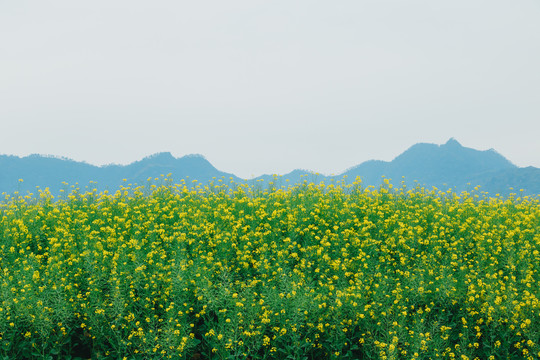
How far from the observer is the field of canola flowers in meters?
7.05

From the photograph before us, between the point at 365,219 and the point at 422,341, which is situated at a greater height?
the point at 365,219

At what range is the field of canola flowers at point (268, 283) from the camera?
23.1ft

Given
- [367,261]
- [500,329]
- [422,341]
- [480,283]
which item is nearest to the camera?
[422,341]

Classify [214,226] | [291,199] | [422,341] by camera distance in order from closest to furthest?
[422,341], [214,226], [291,199]

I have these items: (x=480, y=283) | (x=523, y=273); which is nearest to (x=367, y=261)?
(x=480, y=283)

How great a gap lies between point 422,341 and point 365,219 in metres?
3.78

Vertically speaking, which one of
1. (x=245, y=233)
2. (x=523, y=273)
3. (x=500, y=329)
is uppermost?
(x=245, y=233)

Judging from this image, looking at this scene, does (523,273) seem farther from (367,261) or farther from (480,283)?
(367,261)

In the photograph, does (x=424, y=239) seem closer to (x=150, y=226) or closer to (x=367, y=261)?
(x=367, y=261)

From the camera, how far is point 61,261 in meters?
8.55

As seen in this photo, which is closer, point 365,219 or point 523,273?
point 523,273

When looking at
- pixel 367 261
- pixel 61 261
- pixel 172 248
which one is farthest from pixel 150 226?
pixel 367 261

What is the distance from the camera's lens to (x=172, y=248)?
9078mm

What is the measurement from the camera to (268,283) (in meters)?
8.02
